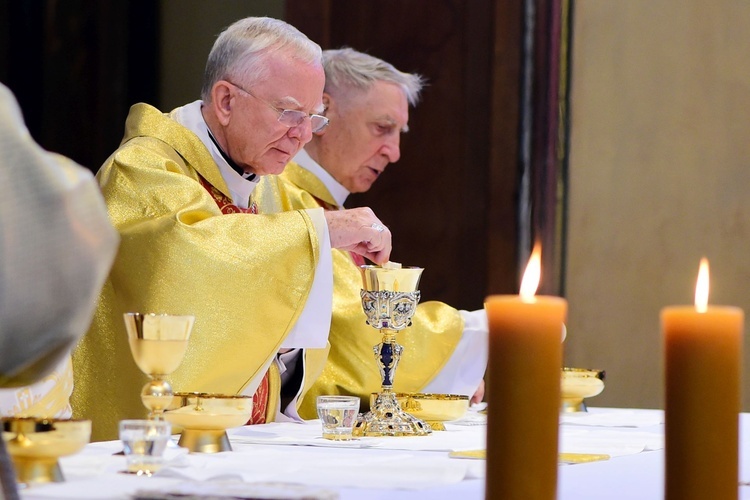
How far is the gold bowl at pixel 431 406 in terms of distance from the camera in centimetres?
270

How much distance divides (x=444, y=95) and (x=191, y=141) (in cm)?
240

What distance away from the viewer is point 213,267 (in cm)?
299

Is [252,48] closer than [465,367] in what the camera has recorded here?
Yes

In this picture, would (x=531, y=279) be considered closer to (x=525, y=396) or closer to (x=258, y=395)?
(x=525, y=396)

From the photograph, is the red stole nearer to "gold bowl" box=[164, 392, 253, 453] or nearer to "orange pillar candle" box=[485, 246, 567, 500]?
"gold bowl" box=[164, 392, 253, 453]

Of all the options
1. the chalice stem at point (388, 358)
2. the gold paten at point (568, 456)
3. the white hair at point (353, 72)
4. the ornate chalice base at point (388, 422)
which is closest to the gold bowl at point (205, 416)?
the gold paten at point (568, 456)

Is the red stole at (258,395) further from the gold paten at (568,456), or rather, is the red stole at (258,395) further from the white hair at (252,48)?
the gold paten at (568,456)

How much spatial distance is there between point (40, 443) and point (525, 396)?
75 centimetres

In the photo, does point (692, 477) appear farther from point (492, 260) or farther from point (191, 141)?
point (492, 260)

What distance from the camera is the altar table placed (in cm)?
143

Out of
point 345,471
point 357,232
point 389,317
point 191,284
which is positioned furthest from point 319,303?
point 345,471

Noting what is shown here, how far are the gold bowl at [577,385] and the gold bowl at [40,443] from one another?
1.88 m

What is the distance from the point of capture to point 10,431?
1.50 meters

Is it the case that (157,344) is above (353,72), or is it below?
below
